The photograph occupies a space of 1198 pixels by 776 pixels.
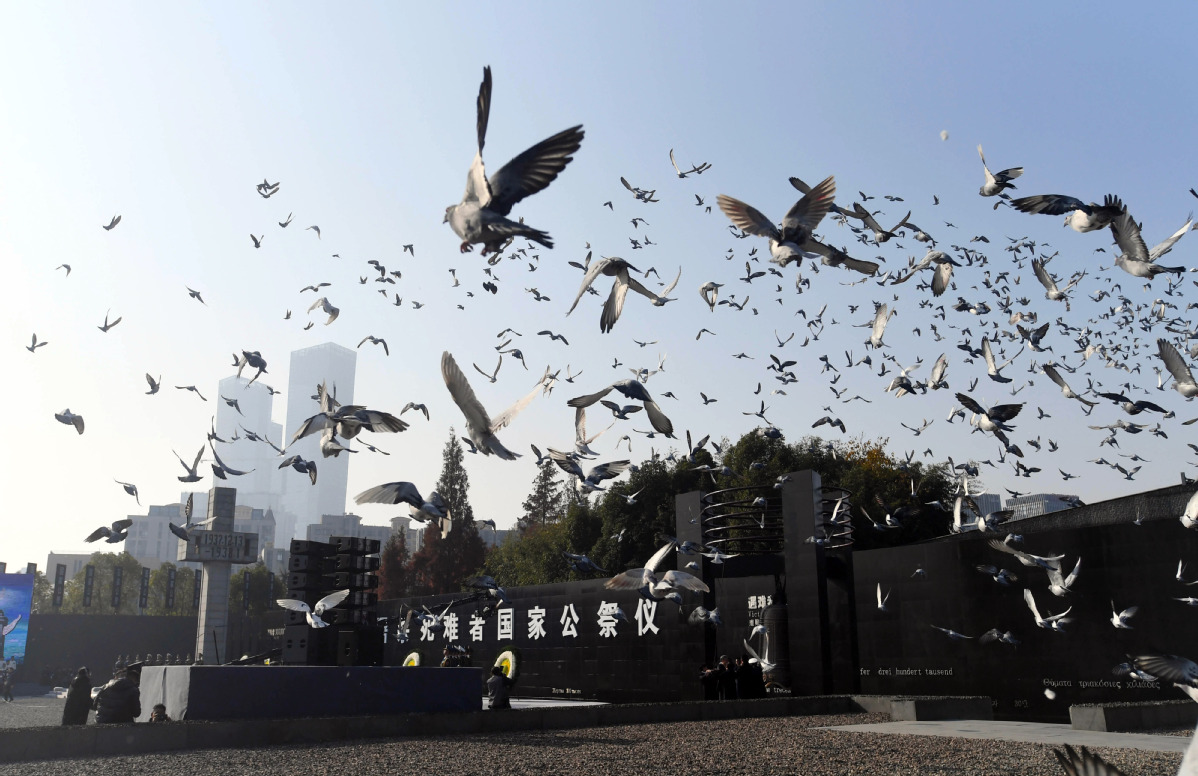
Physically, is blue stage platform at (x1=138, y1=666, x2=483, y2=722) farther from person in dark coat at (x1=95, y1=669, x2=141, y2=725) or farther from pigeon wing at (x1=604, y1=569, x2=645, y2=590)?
pigeon wing at (x1=604, y1=569, x2=645, y2=590)

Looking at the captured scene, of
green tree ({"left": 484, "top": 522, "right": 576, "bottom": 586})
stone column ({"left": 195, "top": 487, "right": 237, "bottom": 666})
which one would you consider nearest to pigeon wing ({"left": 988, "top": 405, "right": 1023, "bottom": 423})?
green tree ({"left": 484, "top": 522, "right": 576, "bottom": 586})

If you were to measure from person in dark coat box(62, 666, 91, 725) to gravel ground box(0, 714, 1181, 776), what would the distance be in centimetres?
498

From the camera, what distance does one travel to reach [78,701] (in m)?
18.1

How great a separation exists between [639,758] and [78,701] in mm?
12257

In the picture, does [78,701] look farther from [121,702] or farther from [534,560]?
[534,560]

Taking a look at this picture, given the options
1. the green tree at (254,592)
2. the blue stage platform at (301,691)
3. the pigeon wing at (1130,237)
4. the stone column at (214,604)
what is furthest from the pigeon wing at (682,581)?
the green tree at (254,592)

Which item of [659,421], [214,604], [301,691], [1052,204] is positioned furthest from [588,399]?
[214,604]

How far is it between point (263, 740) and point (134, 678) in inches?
153

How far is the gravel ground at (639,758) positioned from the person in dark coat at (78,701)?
4983 millimetres

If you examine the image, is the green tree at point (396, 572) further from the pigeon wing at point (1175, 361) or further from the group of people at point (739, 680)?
the pigeon wing at point (1175, 361)

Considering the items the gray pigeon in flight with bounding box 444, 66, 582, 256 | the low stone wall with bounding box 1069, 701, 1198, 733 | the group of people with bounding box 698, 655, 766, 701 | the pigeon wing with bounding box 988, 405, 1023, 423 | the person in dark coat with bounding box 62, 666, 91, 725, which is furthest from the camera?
the group of people with bounding box 698, 655, 766, 701

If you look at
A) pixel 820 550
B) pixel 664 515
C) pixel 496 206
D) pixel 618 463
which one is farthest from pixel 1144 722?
pixel 664 515

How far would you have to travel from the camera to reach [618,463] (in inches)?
497

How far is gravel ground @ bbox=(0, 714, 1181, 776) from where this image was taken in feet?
38.3
